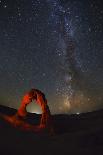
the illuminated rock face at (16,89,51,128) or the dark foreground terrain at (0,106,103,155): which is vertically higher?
the illuminated rock face at (16,89,51,128)

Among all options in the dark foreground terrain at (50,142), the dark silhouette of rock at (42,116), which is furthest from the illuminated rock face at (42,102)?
the dark foreground terrain at (50,142)

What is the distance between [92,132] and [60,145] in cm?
295

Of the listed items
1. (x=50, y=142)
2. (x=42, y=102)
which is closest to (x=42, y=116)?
(x=42, y=102)

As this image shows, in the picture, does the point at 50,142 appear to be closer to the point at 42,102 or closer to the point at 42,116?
the point at 42,116

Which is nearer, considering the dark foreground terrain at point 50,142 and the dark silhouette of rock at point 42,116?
the dark foreground terrain at point 50,142

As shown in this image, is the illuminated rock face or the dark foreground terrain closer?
the dark foreground terrain

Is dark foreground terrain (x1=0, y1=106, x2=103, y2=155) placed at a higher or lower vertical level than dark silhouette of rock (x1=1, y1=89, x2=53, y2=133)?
lower

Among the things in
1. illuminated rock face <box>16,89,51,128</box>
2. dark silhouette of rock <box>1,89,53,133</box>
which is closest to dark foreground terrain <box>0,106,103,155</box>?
dark silhouette of rock <box>1,89,53,133</box>

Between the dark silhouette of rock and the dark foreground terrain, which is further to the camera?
the dark silhouette of rock

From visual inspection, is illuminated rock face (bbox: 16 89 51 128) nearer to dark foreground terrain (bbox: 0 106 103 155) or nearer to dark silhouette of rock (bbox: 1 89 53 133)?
dark silhouette of rock (bbox: 1 89 53 133)

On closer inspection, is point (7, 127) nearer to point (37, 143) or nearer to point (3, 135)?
point (3, 135)

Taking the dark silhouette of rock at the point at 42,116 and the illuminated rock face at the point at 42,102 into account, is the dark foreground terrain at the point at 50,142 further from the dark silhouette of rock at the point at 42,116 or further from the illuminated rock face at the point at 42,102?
the illuminated rock face at the point at 42,102

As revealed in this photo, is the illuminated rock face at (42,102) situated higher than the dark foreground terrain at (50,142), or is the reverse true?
the illuminated rock face at (42,102)

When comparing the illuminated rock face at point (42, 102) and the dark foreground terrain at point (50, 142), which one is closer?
the dark foreground terrain at point (50, 142)
